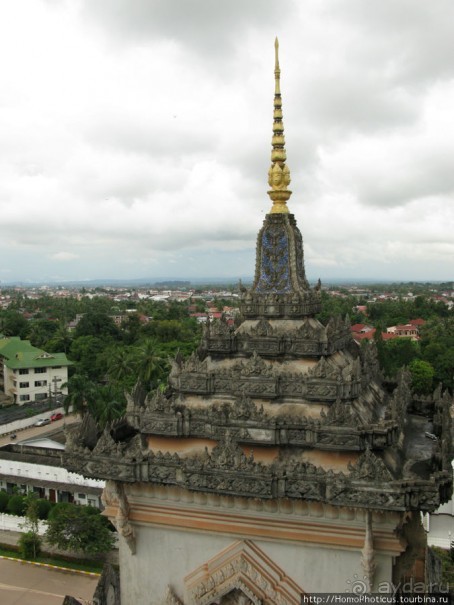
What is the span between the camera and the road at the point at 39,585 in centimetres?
2398

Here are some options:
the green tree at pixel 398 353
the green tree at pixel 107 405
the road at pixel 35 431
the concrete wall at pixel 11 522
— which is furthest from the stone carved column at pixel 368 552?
the green tree at pixel 398 353

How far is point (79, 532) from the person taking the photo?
2578cm

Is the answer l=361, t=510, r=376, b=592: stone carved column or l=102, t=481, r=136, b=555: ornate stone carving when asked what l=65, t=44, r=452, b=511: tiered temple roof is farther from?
l=361, t=510, r=376, b=592: stone carved column

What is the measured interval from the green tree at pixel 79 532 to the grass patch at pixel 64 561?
63cm

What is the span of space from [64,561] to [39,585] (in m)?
2.24

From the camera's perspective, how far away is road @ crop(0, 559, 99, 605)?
23984mm

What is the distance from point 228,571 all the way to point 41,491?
86.7ft

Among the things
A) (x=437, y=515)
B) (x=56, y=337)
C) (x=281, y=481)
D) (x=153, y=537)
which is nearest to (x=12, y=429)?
(x=56, y=337)

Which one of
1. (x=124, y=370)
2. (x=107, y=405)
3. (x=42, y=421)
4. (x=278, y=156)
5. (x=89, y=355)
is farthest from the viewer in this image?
(x=89, y=355)

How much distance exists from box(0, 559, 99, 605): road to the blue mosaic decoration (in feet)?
59.7

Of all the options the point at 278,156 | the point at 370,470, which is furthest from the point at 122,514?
the point at 278,156

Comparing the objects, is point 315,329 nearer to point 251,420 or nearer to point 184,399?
point 251,420

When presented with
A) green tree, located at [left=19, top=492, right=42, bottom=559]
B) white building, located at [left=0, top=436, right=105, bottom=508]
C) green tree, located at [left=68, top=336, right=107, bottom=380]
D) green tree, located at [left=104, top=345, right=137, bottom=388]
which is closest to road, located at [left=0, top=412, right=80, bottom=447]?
green tree, located at [left=104, top=345, right=137, bottom=388]

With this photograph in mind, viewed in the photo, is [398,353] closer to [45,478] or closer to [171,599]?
[45,478]
